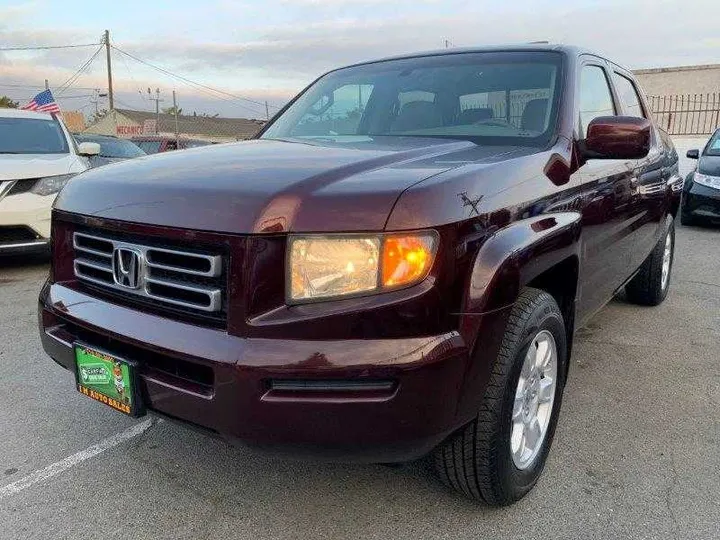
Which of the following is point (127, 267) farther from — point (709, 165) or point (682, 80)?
point (682, 80)

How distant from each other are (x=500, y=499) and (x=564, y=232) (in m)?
1.04

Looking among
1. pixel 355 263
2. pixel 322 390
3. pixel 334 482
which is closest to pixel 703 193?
pixel 334 482

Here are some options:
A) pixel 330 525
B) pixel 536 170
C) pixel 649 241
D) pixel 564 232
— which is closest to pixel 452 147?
pixel 536 170

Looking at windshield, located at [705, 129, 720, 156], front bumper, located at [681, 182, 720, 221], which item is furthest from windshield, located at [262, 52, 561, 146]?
windshield, located at [705, 129, 720, 156]

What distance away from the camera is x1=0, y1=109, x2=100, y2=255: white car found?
608 cm

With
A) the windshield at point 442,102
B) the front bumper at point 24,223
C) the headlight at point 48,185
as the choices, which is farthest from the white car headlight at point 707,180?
the front bumper at point 24,223

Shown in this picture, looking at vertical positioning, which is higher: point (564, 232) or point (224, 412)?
point (564, 232)

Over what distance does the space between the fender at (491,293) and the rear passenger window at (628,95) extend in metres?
2.19

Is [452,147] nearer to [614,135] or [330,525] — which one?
[614,135]

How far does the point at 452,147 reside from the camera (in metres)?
2.68

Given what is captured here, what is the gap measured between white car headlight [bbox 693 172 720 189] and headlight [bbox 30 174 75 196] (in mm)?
8599

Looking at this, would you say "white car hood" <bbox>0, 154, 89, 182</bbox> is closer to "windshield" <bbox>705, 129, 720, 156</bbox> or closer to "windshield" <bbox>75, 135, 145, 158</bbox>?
"windshield" <bbox>75, 135, 145, 158</bbox>

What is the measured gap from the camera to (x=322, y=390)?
6.16ft

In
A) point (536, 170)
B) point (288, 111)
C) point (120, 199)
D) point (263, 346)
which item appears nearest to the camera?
point (263, 346)
